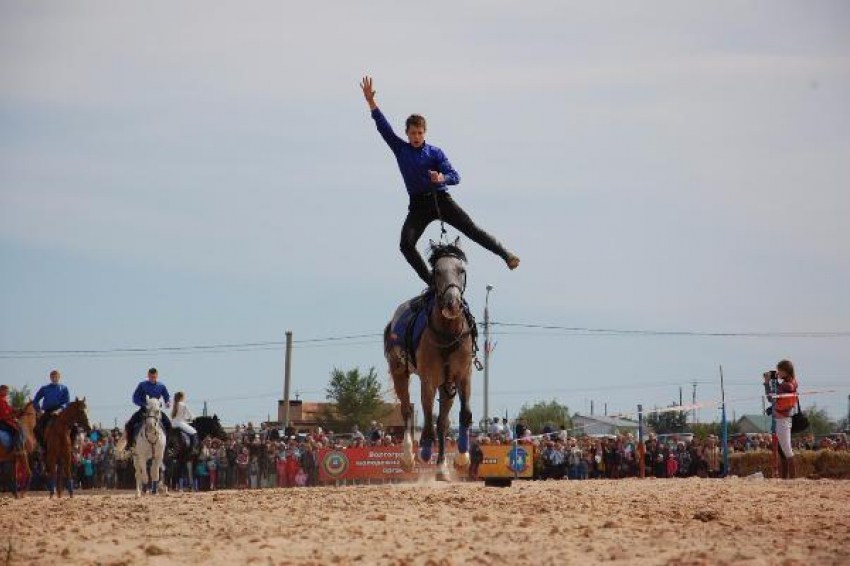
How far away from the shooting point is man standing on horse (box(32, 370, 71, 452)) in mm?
25172

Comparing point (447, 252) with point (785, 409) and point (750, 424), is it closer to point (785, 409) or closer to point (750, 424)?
point (785, 409)

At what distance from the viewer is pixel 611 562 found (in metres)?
9.18

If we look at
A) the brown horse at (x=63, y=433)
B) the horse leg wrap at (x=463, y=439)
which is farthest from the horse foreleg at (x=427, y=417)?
the brown horse at (x=63, y=433)

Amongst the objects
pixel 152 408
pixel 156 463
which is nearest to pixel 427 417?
pixel 152 408

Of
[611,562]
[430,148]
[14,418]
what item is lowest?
[611,562]

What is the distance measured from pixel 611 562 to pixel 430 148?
8784mm

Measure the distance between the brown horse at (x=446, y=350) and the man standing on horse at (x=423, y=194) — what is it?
1.35 ft

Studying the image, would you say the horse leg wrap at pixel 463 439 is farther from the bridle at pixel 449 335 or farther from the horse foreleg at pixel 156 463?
the horse foreleg at pixel 156 463

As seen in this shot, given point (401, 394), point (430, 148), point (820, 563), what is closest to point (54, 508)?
point (401, 394)

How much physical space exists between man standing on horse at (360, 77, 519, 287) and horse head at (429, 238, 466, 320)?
665 millimetres

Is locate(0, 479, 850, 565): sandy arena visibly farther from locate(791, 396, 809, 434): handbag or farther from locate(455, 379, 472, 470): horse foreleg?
locate(791, 396, 809, 434): handbag

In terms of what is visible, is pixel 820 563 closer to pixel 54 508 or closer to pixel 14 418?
pixel 54 508

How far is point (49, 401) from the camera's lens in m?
25.2

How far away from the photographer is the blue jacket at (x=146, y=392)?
965 inches
